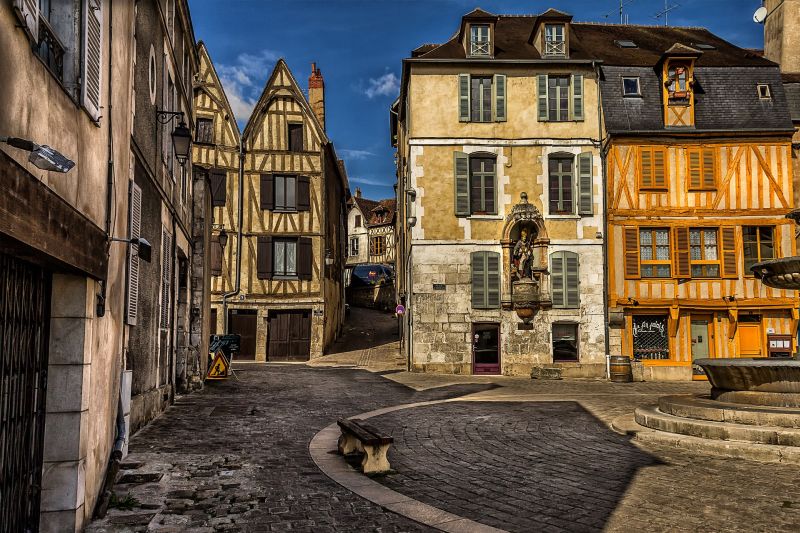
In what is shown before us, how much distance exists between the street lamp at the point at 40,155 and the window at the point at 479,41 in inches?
755

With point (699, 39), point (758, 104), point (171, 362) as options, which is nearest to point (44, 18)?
point (171, 362)

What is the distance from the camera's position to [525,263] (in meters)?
20.8

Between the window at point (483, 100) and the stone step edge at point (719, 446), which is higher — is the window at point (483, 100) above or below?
above

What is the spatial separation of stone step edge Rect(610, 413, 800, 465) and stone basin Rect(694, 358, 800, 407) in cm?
125

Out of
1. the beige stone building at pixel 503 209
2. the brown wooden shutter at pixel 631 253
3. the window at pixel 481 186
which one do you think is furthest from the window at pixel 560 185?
the brown wooden shutter at pixel 631 253

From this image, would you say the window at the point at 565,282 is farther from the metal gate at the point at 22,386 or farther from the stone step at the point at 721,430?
the metal gate at the point at 22,386

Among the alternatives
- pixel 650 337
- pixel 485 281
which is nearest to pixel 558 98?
pixel 485 281

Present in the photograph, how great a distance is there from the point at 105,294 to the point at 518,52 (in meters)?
18.7

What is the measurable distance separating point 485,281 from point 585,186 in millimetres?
4198

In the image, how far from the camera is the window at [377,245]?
173 feet

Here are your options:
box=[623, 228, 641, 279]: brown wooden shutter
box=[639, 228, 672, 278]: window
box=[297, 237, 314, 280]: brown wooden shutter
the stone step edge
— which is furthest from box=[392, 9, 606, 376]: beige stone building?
the stone step edge

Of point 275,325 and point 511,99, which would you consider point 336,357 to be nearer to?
point 275,325

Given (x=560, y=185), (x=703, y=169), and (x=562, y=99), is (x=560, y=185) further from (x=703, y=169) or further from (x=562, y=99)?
(x=703, y=169)

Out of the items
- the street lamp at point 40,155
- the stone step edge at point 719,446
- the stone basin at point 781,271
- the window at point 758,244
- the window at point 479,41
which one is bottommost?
the stone step edge at point 719,446
